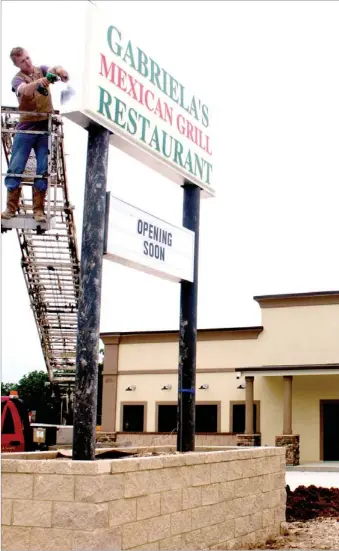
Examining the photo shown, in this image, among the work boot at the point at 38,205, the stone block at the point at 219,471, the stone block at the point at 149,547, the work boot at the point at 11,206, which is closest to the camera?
the stone block at the point at 149,547

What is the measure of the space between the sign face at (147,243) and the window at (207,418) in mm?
21512

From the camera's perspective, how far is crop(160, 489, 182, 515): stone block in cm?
781

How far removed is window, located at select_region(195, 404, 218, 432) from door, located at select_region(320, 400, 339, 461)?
4518 mm

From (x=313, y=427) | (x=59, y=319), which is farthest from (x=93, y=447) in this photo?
(x=313, y=427)

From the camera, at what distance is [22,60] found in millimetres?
8617

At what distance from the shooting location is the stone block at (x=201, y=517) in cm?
839

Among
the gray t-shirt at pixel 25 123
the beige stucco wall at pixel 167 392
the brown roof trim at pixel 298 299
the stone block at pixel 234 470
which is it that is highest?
the brown roof trim at pixel 298 299

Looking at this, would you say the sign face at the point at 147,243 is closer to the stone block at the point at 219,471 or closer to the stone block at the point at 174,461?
the stone block at the point at 174,461

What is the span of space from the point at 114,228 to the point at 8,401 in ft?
32.9

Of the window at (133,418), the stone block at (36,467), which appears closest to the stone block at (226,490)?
the stone block at (36,467)

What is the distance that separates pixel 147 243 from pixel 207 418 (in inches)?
904

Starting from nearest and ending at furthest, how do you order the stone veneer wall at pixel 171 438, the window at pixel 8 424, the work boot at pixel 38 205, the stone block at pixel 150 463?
the stone block at pixel 150 463
the work boot at pixel 38 205
the window at pixel 8 424
the stone veneer wall at pixel 171 438

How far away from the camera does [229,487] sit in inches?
367

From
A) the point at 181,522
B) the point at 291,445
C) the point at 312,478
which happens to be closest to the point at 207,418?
the point at 291,445
